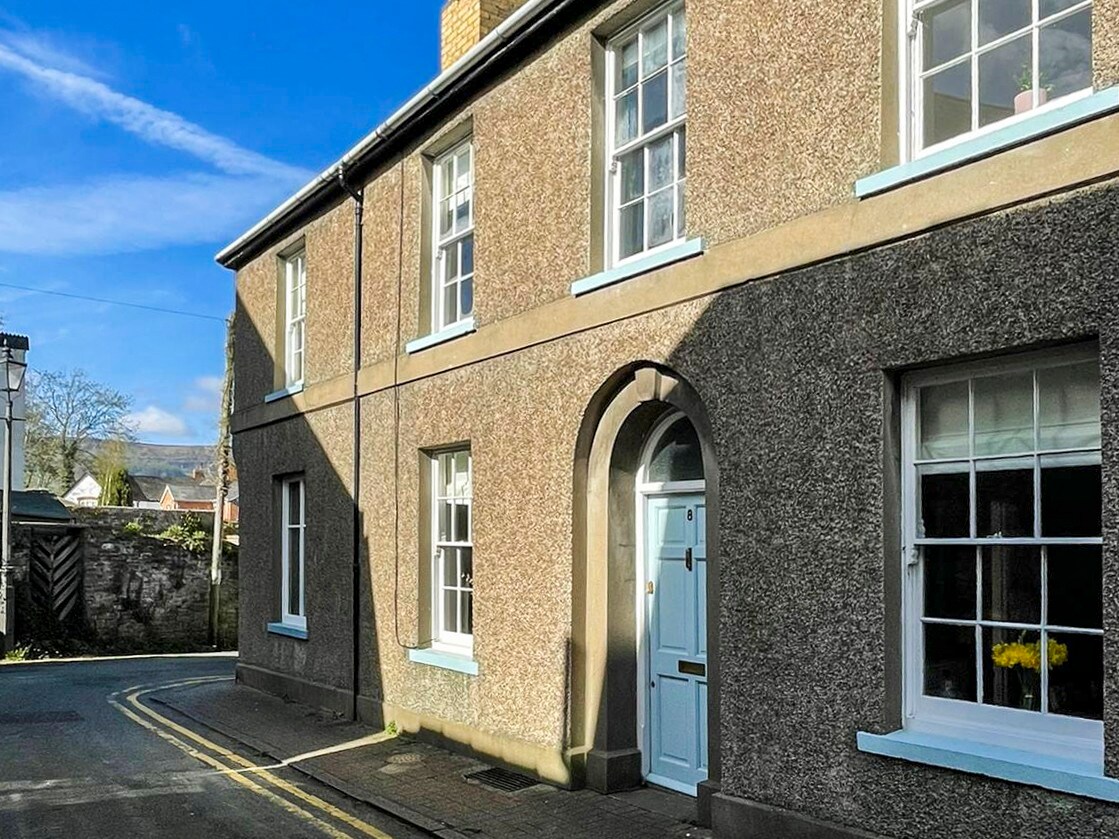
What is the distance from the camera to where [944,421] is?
20.5ft

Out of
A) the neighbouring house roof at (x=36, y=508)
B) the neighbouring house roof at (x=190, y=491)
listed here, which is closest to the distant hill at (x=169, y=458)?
the neighbouring house roof at (x=190, y=491)

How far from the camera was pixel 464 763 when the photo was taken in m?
10.1

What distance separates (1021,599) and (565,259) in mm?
Result: 4724

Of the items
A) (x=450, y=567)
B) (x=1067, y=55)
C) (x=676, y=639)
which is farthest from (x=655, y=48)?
(x=450, y=567)

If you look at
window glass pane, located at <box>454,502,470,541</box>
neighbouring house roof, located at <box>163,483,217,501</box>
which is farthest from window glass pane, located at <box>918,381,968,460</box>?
neighbouring house roof, located at <box>163,483,217,501</box>

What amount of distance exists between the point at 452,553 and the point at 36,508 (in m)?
18.1

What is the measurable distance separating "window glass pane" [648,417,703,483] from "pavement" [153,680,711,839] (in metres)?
2.36

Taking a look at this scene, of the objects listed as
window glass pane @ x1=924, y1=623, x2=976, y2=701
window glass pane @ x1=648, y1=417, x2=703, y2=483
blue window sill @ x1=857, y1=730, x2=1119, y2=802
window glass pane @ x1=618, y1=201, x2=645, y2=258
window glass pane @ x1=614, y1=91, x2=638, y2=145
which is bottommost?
blue window sill @ x1=857, y1=730, x2=1119, y2=802

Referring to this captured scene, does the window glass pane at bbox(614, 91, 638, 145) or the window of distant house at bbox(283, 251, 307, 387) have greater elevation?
the window glass pane at bbox(614, 91, 638, 145)

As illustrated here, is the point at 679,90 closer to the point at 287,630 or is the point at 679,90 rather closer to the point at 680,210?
the point at 680,210

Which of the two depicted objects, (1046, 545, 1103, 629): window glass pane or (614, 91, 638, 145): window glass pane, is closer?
(1046, 545, 1103, 629): window glass pane

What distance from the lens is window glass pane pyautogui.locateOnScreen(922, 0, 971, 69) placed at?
6.29m

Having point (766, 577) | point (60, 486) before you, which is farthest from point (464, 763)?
point (60, 486)

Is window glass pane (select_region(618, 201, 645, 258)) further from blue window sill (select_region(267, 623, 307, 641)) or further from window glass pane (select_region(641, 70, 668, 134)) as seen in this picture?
blue window sill (select_region(267, 623, 307, 641))
